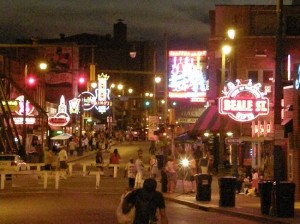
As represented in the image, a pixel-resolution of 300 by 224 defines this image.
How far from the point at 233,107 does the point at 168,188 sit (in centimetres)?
455

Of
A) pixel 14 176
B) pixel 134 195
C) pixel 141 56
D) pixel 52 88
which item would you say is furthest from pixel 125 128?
pixel 134 195

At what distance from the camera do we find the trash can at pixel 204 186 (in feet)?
93.9

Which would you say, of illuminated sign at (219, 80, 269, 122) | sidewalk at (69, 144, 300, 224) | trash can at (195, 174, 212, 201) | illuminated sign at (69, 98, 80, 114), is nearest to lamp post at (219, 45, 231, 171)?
illuminated sign at (219, 80, 269, 122)

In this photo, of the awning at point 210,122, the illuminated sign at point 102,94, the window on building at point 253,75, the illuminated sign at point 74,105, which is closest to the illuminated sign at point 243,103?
the awning at point 210,122

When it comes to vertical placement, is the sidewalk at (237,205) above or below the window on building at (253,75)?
below

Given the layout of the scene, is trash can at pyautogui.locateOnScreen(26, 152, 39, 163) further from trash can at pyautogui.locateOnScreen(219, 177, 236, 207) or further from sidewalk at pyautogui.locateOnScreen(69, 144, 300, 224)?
trash can at pyautogui.locateOnScreen(219, 177, 236, 207)

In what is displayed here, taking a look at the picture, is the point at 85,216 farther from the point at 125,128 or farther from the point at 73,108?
the point at 125,128

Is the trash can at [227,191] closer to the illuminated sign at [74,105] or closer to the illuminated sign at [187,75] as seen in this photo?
the illuminated sign at [187,75]

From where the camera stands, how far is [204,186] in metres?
28.8

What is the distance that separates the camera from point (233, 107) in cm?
3400

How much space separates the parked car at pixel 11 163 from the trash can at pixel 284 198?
19.9m

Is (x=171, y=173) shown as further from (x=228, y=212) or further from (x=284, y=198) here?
(x=284, y=198)

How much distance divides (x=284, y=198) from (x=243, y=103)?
39.4 feet

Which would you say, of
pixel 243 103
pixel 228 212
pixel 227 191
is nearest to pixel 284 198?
pixel 228 212
